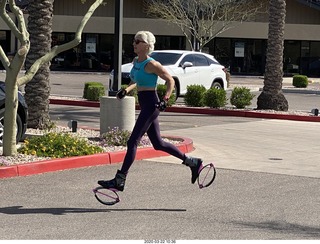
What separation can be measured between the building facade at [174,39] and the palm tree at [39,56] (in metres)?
37.1

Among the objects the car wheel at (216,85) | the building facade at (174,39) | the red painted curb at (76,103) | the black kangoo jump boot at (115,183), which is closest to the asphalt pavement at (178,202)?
the black kangoo jump boot at (115,183)

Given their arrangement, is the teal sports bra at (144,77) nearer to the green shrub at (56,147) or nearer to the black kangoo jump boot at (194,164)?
the black kangoo jump boot at (194,164)

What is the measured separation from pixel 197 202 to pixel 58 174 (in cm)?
242

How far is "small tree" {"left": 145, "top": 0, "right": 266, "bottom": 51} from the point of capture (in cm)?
4522

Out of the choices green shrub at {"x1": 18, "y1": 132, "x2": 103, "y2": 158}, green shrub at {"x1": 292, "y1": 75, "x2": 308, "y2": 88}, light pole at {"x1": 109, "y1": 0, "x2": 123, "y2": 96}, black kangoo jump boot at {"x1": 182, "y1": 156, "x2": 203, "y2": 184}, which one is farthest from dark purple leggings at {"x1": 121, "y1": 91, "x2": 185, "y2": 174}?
green shrub at {"x1": 292, "y1": 75, "x2": 308, "y2": 88}

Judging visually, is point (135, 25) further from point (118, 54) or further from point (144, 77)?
point (144, 77)

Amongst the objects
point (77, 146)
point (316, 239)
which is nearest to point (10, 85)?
point (77, 146)

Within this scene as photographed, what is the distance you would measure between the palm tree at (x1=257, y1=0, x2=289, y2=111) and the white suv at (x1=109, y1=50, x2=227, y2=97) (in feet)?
11.8

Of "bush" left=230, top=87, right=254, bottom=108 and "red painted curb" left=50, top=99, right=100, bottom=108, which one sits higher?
"bush" left=230, top=87, right=254, bottom=108

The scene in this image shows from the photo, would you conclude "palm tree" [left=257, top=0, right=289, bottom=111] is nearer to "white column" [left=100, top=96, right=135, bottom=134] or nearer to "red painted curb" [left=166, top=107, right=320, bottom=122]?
"red painted curb" [left=166, top=107, right=320, bottom=122]

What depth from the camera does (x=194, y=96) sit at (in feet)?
73.4

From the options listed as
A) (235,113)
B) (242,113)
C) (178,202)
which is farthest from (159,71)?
(235,113)

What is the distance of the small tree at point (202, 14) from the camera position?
45219mm

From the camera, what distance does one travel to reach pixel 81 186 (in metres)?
9.97
